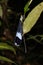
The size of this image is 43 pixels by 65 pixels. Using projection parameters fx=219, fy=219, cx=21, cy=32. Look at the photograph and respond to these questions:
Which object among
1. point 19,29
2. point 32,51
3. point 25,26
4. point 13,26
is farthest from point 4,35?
point 25,26

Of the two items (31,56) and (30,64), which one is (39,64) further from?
(31,56)

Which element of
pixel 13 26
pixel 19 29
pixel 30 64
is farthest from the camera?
pixel 13 26

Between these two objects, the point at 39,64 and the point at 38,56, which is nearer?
the point at 38,56

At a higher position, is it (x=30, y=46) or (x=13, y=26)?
(x=13, y=26)

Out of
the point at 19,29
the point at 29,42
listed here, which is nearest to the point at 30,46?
the point at 29,42

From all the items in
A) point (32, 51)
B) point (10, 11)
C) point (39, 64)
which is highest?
point (10, 11)

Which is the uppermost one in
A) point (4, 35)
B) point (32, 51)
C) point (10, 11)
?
point (10, 11)

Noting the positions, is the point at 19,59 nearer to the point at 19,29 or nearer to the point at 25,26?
the point at 19,29

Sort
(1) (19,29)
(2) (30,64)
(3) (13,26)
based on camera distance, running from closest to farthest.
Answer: (1) (19,29) < (2) (30,64) < (3) (13,26)

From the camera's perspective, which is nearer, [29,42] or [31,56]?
[31,56]
